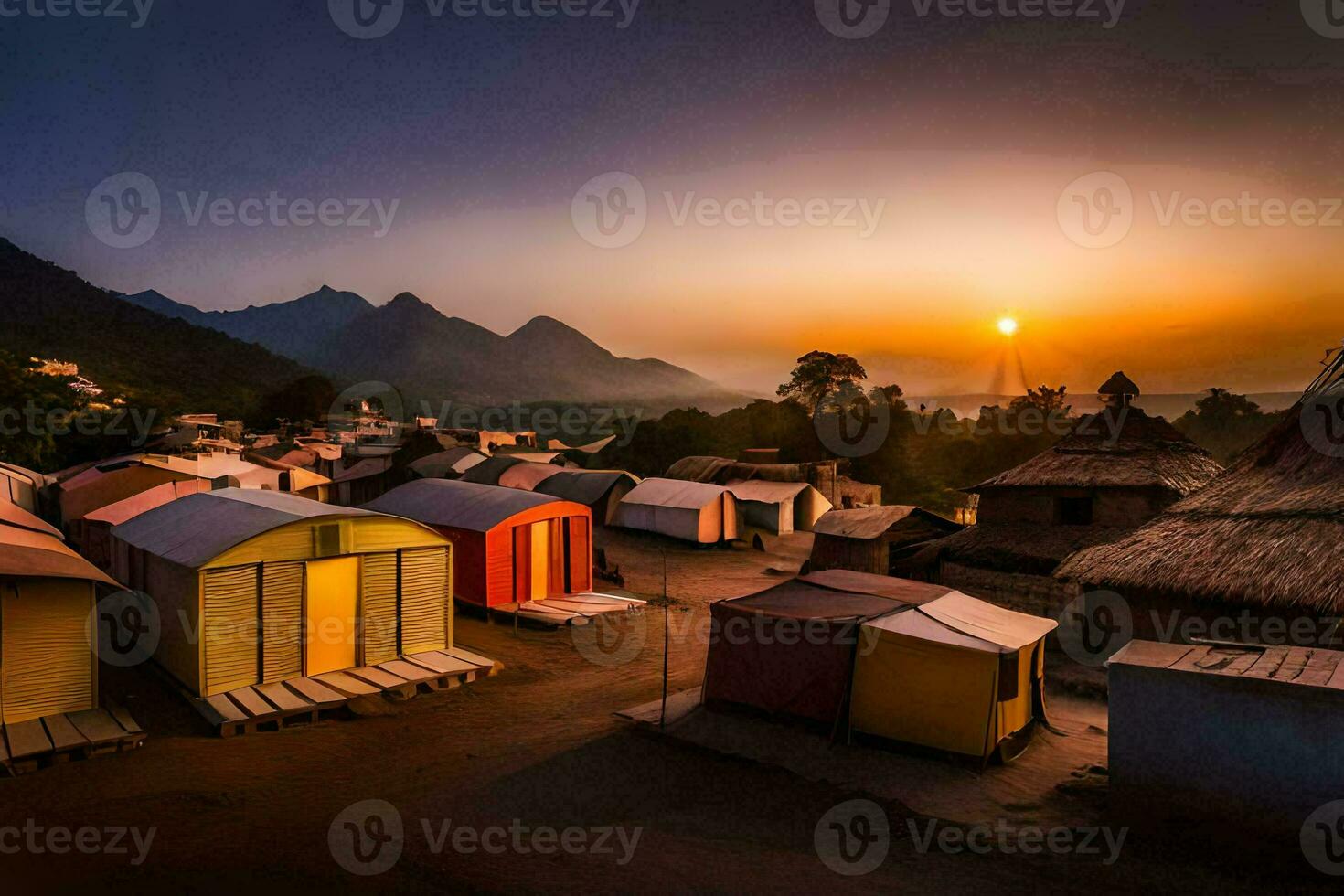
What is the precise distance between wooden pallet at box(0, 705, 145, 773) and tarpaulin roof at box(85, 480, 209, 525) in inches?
468

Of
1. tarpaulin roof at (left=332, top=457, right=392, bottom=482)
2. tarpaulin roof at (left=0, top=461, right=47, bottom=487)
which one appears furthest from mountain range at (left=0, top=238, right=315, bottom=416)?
tarpaulin roof at (left=0, top=461, right=47, bottom=487)

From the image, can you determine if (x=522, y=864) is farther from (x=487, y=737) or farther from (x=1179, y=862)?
(x=1179, y=862)

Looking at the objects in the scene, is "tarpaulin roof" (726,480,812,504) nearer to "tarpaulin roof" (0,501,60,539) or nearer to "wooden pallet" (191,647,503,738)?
"wooden pallet" (191,647,503,738)

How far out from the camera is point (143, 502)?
23938mm

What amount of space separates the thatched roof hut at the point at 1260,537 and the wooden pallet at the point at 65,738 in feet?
51.9

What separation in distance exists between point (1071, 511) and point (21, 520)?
25.8m

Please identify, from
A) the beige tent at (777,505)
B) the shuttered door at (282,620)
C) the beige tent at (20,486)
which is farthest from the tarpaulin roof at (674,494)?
the beige tent at (20,486)

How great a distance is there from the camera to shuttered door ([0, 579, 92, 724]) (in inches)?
417

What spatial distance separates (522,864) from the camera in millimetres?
7664

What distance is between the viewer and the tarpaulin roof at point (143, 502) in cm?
2255

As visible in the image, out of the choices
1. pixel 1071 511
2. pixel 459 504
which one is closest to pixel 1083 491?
pixel 1071 511

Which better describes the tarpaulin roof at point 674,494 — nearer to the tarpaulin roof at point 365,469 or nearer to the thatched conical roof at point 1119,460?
the thatched conical roof at point 1119,460

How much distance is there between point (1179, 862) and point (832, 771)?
3.90 metres

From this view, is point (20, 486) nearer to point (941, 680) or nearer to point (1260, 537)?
point (941, 680)
